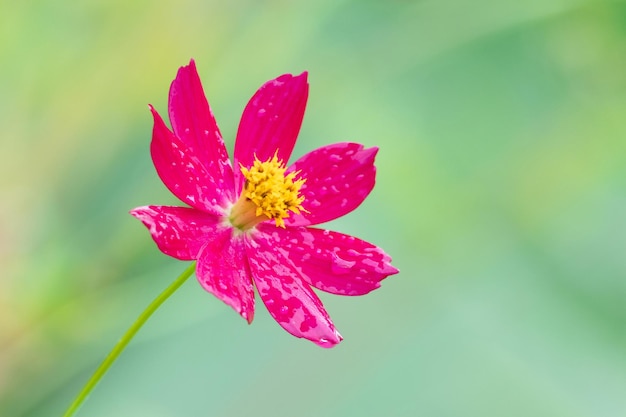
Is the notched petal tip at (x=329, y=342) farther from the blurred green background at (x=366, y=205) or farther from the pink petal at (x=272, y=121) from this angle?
the blurred green background at (x=366, y=205)

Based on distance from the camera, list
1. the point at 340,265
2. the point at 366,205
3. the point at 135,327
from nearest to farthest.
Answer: the point at 135,327 → the point at 340,265 → the point at 366,205

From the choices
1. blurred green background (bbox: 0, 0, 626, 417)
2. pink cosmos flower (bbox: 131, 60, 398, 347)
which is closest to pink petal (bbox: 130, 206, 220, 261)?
pink cosmos flower (bbox: 131, 60, 398, 347)

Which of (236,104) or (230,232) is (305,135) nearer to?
(236,104)

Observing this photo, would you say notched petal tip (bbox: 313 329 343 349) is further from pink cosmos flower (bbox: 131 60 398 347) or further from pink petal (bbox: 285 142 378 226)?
pink petal (bbox: 285 142 378 226)

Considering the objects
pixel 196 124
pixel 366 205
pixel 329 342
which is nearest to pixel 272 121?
pixel 196 124

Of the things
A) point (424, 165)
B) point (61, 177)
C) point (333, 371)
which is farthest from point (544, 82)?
point (61, 177)

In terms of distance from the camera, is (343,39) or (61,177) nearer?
(61,177)

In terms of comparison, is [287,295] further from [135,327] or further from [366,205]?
[366,205]
